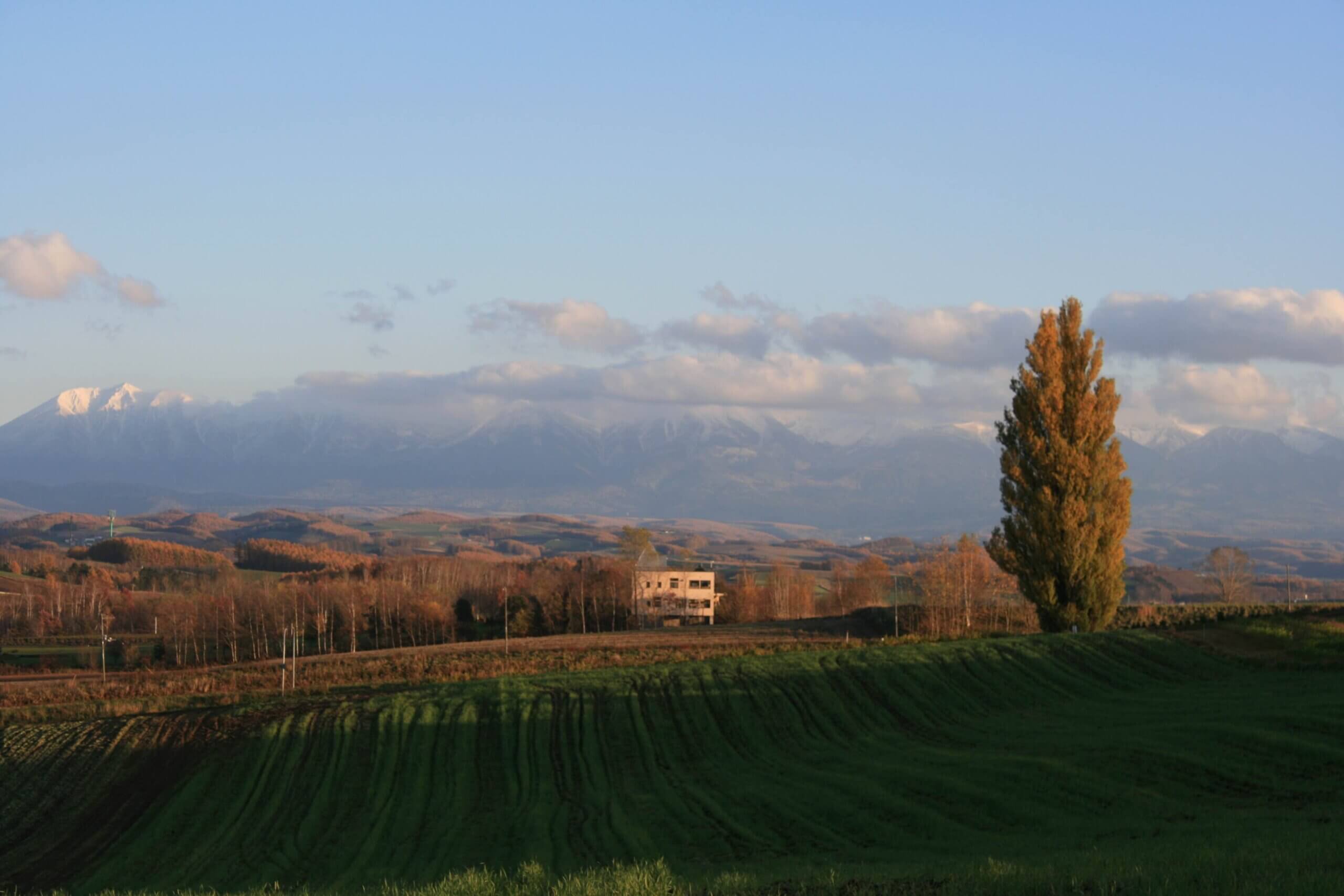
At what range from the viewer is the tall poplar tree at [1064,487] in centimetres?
5062

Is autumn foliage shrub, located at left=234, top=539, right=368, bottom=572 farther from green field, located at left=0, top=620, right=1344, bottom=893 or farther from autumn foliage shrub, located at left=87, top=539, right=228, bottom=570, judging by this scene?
green field, located at left=0, top=620, right=1344, bottom=893

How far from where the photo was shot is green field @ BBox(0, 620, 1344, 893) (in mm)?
19828

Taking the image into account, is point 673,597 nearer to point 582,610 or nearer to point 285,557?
point 582,610

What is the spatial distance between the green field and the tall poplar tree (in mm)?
6417

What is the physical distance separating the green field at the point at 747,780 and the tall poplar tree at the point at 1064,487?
6.42 m

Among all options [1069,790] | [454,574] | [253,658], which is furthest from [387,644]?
[1069,790]

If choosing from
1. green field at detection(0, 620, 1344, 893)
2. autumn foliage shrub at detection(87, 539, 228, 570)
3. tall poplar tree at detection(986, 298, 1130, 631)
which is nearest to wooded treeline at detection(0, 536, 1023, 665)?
tall poplar tree at detection(986, 298, 1130, 631)

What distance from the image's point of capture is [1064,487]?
51.2 metres

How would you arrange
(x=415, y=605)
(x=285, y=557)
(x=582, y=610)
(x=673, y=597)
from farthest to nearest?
1. (x=285, y=557)
2. (x=673, y=597)
3. (x=415, y=605)
4. (x=582, y=610)

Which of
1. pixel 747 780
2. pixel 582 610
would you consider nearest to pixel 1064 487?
pixel 747 780

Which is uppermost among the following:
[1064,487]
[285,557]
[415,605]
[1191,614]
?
[1064,487]

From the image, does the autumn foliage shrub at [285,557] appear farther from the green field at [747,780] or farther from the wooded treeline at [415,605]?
the green field at [747,780]

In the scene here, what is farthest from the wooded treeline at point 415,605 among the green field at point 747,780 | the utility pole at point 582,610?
the green field at point 747,780

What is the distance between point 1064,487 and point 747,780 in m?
27.5
